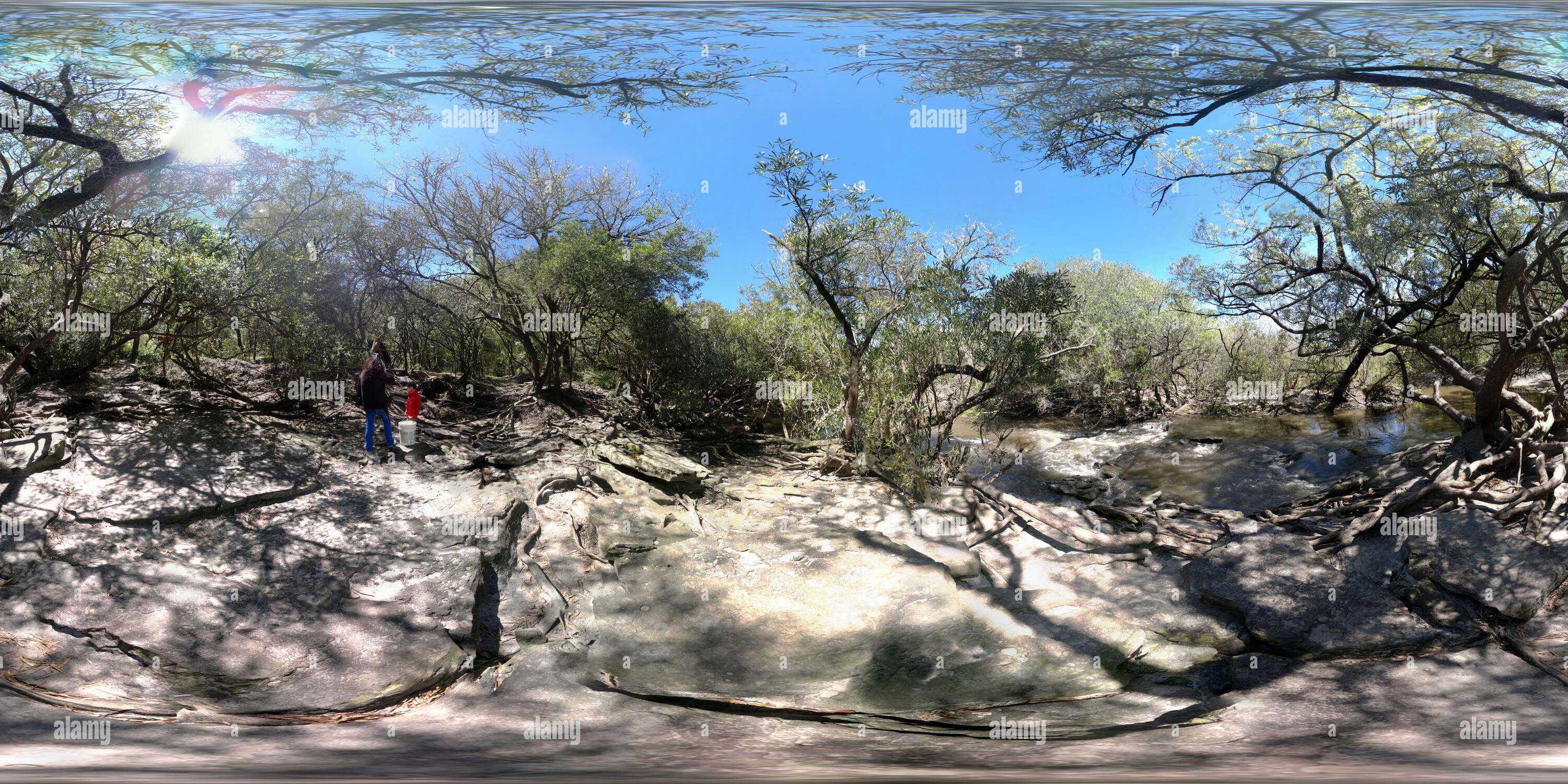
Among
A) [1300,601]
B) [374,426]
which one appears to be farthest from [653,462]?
[1300,601]

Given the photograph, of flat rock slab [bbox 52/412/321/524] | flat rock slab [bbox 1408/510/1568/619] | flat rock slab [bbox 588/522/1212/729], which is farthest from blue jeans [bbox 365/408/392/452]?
flat rock slab [bbox 1408/510/1568/619]

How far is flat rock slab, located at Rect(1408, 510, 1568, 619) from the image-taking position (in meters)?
2.32

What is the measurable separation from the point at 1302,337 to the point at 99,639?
7.67 meters

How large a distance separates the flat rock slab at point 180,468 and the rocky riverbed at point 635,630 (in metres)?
0.01

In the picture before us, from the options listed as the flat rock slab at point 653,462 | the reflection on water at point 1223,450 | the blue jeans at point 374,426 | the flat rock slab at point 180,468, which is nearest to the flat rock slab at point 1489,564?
the reflection on water at point 1223,450

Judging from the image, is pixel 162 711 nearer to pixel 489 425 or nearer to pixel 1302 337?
pixel 489 425

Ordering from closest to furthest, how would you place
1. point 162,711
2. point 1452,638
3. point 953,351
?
1. point 162,711
2. point 1452,638
3. point 953,351

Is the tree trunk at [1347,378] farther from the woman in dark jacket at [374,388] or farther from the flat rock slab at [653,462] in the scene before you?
the woman in dark jacket at [374,388]

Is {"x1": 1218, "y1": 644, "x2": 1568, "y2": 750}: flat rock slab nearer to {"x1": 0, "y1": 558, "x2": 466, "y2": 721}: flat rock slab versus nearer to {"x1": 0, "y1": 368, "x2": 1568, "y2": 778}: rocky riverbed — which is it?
{"x1": 0, "y1": 368, "x2": 1568, "y2": 778}: rocky riverbed

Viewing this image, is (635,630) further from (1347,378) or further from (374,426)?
(1347,378)

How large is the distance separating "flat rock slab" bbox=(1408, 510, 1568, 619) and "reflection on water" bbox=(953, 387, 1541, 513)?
1.83m

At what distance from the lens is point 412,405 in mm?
3254

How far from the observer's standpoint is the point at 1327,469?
5.38m

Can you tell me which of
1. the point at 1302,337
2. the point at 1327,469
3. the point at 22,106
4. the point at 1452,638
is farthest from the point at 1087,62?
the point at 1327,469
